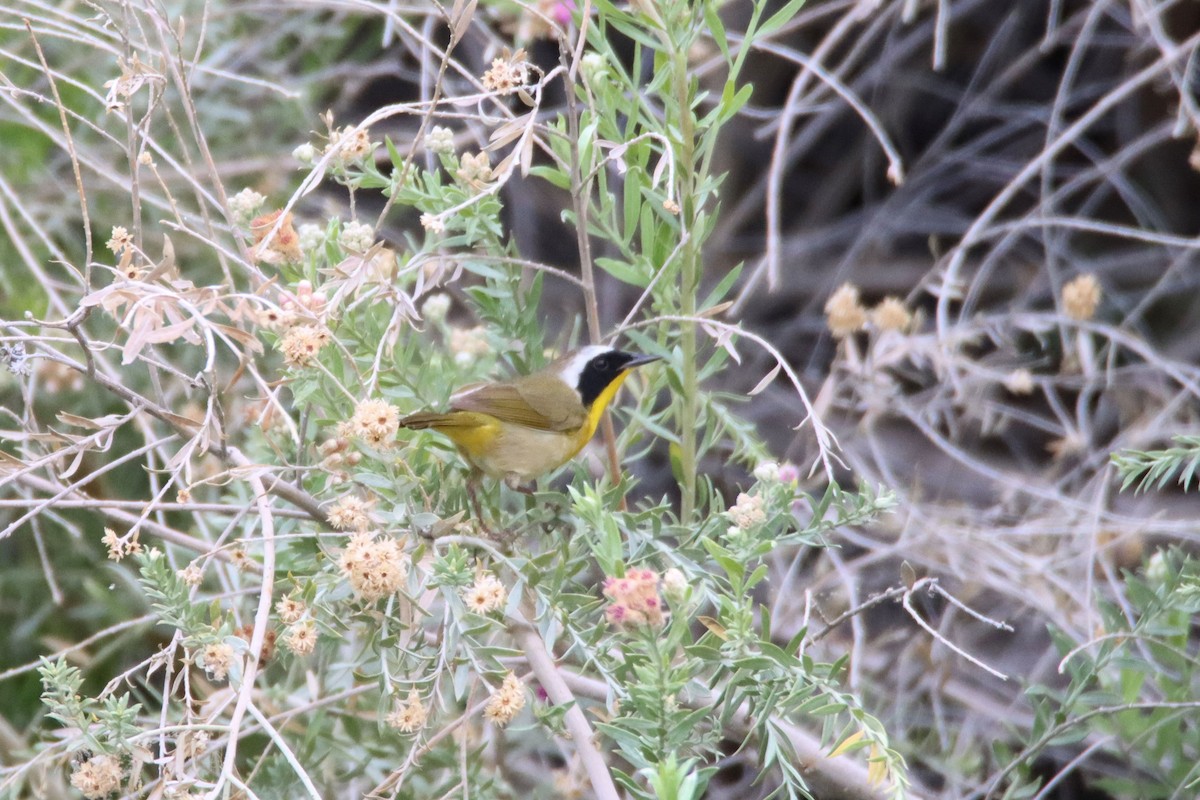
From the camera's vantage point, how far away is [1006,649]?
10.9 feet

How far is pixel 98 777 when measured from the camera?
1.33 m

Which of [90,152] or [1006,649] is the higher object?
[90,152]

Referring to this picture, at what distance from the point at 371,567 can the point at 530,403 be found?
0.99m

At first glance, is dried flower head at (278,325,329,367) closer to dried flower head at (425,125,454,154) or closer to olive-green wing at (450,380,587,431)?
dried flower head at (425,125,454,154)

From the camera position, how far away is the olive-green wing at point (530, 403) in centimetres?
205

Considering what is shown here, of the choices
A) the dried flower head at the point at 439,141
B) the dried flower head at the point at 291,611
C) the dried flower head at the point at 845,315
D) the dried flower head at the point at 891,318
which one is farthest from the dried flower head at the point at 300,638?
the dried flower head at the point at 891,318

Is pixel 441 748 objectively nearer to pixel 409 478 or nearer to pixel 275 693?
pixel 275 693

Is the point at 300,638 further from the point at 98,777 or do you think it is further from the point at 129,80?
the point at 129,80

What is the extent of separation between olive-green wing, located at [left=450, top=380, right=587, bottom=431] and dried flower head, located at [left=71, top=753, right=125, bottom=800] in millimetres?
724

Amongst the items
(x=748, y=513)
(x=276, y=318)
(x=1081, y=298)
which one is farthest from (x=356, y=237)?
(x=1081, y=298)

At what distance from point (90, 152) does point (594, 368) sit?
4.41 feet

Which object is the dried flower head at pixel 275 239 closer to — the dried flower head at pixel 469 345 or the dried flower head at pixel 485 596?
the dried flower head at pixel 469 345

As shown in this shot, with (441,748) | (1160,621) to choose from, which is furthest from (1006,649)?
(441,748)

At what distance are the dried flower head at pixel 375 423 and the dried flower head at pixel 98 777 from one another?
1.44 feet
